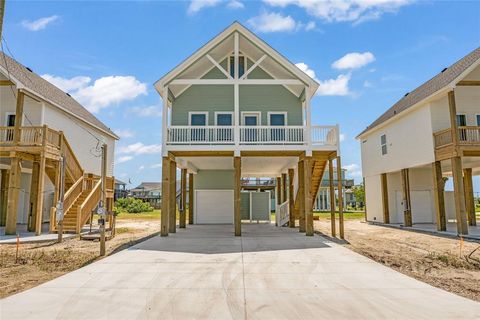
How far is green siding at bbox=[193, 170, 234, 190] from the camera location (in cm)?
2270

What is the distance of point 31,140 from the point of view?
51.4 feet

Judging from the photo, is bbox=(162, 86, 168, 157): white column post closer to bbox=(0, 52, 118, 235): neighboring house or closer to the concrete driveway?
bbox=(0, 52, 118, 235): neighboring house

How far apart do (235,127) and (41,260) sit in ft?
28.8

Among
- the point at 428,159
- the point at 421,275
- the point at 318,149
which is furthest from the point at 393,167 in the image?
the point at 421,275

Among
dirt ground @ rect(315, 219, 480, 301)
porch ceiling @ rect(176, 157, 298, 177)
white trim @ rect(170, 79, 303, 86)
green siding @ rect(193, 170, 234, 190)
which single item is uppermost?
white trim @ rect(170, 79, 303, 86)

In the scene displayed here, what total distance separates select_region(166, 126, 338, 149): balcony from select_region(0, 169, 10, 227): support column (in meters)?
12.6

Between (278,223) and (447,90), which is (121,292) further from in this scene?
(447,90)

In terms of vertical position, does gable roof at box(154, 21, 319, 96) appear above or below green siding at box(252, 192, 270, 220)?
above

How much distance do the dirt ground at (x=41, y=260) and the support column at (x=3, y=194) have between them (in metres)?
9.41

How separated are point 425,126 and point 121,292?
1806 cm

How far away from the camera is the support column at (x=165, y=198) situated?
47.0 ft

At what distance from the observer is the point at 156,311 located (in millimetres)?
5133

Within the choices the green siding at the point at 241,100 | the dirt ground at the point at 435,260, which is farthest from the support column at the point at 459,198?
the green siding at the point at 241,100

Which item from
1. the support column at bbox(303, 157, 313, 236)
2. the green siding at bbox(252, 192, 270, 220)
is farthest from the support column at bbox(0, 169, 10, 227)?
the support column at bbox(303, 157, 313, 236)
